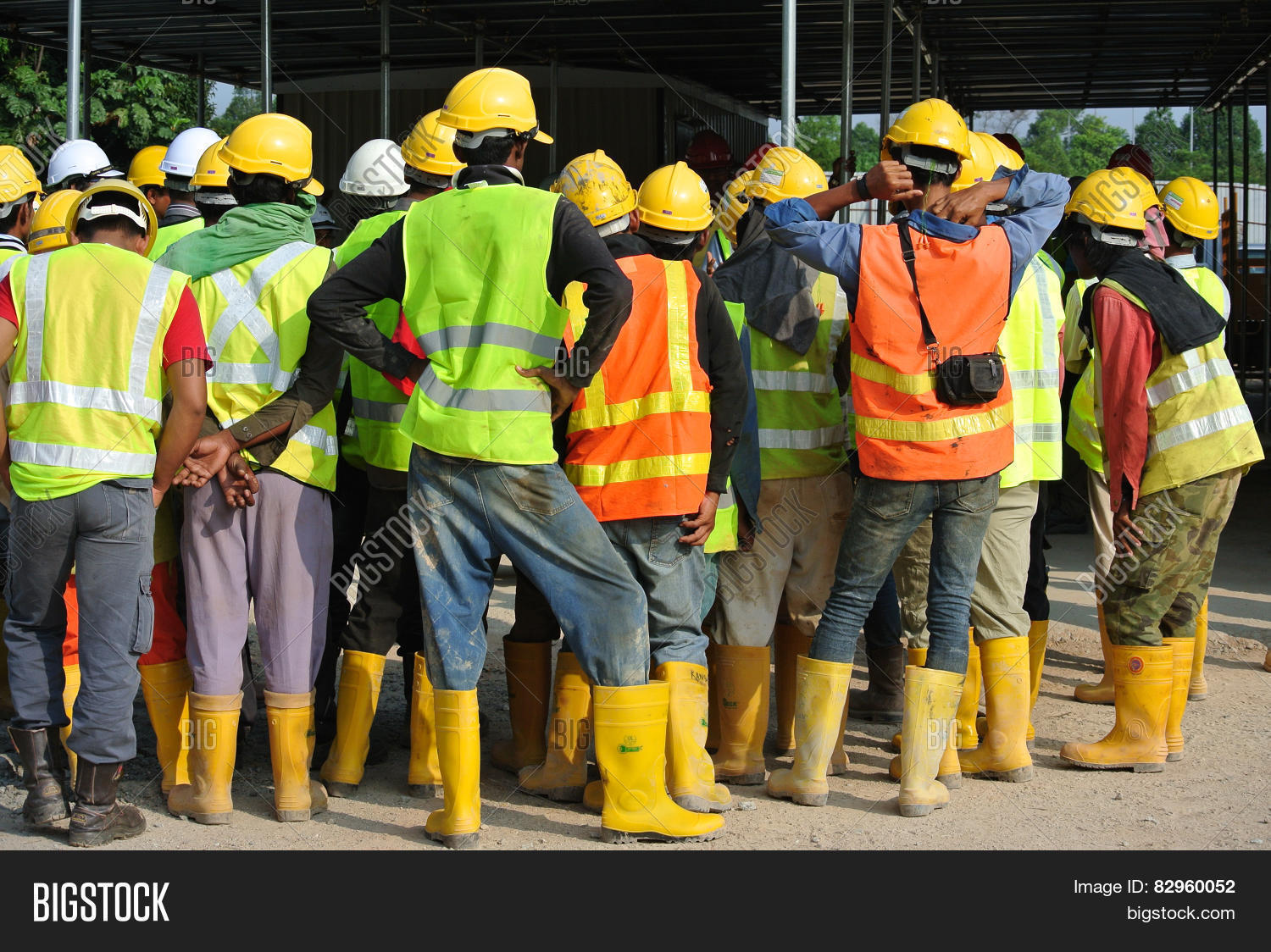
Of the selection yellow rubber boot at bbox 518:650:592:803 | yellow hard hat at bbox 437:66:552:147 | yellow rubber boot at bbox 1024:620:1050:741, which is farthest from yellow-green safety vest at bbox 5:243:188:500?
yellow rubber boot at bbox 1024:620:1050:741

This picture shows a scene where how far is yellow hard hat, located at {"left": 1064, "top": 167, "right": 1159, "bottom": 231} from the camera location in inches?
208

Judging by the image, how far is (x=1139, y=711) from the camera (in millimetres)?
5270

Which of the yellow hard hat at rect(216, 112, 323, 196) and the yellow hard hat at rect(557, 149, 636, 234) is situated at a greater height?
the yellow hard hat at rect(216, 112, 323, 196)

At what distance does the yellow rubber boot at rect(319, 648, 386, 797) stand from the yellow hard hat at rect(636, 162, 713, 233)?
1.82 meters

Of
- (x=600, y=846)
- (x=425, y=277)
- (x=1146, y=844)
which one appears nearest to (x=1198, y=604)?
(x=1146, y=844)

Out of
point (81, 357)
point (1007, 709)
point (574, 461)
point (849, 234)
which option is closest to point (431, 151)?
point (574, 461)

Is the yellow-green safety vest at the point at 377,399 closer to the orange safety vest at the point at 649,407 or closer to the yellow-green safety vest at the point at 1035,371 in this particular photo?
the orange safety vest at the point at 649,407

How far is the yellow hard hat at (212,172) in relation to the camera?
5.01 meters

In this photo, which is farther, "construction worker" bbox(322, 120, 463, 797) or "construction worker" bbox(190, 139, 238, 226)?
"construction worker" bbox(190, 139, 238, 226)

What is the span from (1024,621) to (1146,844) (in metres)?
1.01

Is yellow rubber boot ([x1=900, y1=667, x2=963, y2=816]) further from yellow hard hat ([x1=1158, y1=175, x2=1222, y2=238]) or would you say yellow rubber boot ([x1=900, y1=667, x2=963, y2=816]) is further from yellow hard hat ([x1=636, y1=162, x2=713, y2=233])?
yellow hard hat ([x1=1158, y1=175, x2=1222, y2=238])

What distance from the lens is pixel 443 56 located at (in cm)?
1614

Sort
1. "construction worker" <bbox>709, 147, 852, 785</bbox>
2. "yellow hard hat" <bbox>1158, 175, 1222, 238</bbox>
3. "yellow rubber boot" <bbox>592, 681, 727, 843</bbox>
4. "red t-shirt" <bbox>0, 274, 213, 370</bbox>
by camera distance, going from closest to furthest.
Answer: "yellow rubber boot" <bbox>592, 681, 727, 843</bbox> < "red t-shirt" <bbox>0, 274, 213, 370</bbox> < "construction worker" <bbox>709, 147, 852, 785</bbox> < "yellow hard hat" <bbox>1158, 175, 1222, 238</bbox>

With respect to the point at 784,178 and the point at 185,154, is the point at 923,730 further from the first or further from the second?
the point at 185,154
